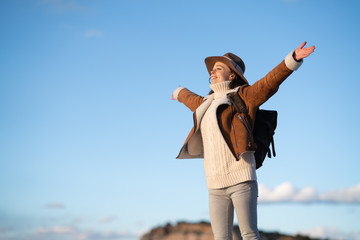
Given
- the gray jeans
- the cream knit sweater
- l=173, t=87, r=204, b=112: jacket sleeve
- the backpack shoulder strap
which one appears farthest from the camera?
l=173, t=87, r=204, b=112: jacket sleeve

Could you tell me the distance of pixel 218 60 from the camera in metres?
5.70

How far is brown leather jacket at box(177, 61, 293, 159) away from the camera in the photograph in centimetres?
484

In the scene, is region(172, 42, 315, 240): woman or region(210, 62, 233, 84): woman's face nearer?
region(172, 42, 315, 240): woman

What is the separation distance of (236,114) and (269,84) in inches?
22.0

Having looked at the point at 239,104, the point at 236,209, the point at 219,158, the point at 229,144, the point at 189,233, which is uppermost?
the point at 239,104

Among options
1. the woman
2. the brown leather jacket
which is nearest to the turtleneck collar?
the woman

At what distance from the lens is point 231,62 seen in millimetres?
5520

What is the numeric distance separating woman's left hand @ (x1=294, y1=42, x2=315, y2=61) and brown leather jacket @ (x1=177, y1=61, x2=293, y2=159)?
164 mm

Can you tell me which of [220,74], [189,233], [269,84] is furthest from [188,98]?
[189,233]

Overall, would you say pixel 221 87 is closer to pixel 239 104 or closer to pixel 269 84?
pixel 239 104

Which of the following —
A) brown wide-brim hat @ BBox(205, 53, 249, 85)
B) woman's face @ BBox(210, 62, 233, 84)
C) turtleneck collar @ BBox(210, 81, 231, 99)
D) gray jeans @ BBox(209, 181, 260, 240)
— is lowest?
gray jeans @ BBox(209, 181, 260, 240)

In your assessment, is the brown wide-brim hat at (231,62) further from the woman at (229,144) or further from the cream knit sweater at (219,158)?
the cream knit sweater at (219,158)

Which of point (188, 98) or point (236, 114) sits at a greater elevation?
point (188, 98)

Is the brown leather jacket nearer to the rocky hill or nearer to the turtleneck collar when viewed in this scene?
the turtleneck collar
